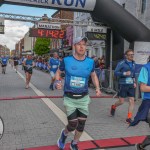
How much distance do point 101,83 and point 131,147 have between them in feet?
29.8

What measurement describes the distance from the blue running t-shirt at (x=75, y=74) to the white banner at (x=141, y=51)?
319 inches

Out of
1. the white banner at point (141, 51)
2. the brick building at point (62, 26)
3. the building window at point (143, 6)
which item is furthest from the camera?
the brick building at point (62, 26)

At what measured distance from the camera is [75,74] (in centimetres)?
457

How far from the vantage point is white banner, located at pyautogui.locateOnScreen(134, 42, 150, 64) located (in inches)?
484

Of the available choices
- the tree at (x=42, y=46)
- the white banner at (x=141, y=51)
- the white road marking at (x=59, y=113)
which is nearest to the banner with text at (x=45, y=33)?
the white banner at (x=141, y=51)

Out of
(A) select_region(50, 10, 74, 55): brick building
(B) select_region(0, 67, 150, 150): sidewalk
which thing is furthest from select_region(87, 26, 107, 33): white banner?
(A) select_region(50, 10, 74, 55): brick building

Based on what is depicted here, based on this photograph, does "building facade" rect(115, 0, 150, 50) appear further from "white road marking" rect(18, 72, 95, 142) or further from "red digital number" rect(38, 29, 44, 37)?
"white road marking" rect(18, 72, 95, 142)

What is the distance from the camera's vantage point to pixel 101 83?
1410cm

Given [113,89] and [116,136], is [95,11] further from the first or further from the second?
[116,136]

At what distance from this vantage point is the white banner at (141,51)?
12.3 meters

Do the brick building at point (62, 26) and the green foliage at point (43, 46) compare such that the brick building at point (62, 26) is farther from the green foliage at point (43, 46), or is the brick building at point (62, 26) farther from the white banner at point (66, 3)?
the white banner at point (66, 3)

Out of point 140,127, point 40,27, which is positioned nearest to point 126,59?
point 140,127

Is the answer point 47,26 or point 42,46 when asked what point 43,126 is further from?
point 42,46

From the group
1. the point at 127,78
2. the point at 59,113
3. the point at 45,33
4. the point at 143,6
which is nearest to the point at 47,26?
the point at 45,33
